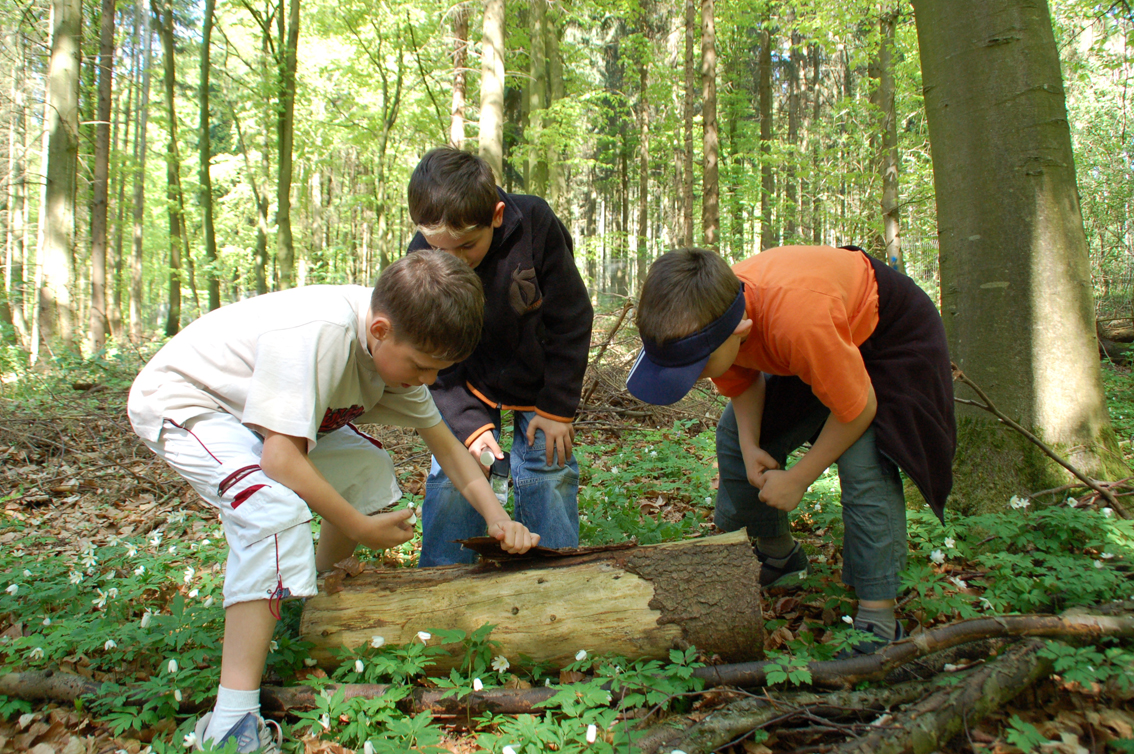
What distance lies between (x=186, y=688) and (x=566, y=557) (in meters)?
1.30

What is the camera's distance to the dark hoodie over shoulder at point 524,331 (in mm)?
2777

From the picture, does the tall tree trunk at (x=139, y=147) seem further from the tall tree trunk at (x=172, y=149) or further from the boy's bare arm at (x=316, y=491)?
the boy's bare arm at (x=316, y=491)

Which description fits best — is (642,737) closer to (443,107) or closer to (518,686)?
(518,686)

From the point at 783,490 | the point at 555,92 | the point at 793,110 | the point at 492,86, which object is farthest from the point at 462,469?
the point at 793,110

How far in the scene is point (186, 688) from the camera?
210 centimetres

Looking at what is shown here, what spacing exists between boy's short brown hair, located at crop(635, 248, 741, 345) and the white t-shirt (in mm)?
959

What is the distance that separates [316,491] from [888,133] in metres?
12.5

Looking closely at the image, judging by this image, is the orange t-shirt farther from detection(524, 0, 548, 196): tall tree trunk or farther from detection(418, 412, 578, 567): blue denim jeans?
detection(524, 0, 548, 196): tall tree trunk

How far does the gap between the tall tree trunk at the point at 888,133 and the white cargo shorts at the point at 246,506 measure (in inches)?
438

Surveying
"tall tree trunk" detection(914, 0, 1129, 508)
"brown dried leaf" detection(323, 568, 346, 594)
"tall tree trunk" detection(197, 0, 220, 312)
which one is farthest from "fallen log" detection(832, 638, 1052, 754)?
"tall tree trunk" detection(197, 0, 220, 312)

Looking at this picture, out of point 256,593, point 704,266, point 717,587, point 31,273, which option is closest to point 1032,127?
point 704,266

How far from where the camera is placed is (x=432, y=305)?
206 centimetres

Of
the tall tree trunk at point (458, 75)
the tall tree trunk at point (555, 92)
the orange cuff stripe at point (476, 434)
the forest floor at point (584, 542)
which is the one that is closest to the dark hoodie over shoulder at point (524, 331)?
the orange cuff stripe at point (476, 434)

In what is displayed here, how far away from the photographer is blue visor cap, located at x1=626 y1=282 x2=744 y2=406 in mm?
A: 2096
